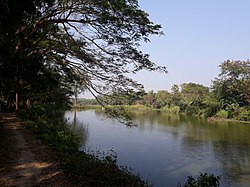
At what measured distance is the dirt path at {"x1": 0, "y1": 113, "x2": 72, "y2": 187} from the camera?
566cm

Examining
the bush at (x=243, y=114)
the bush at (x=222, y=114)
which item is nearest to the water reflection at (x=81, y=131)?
the bush at (x=243, y=114)

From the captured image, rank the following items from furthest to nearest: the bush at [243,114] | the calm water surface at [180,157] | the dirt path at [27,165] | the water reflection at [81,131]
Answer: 1. the bush at [243,114]
2. the water reflection at [81,131]
3. the calm water surface at [180,157]
4. the dirt path at [27,165]

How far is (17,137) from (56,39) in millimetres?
3888

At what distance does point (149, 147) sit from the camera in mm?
17562

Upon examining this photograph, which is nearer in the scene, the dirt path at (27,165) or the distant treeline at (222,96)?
the dirt path at (27,165)

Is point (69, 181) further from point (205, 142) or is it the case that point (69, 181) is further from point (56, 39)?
point (205, 142)

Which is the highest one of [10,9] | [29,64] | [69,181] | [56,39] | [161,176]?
[56,39]

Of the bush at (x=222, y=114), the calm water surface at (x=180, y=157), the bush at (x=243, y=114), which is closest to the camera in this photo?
the calm water surface at (x=180, y=157)

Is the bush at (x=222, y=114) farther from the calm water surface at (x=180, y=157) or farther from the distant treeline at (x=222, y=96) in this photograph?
the calm water surface at (x=180, y=157)

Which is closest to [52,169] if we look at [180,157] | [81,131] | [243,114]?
[180,157]

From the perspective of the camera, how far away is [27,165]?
6773mm

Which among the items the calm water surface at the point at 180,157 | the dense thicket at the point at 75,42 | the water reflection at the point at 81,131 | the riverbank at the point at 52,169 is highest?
the dense thicket at the point at 75,42

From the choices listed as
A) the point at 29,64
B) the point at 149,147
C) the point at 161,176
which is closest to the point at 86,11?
the point at 29,64

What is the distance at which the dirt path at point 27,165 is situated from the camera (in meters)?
5.66
